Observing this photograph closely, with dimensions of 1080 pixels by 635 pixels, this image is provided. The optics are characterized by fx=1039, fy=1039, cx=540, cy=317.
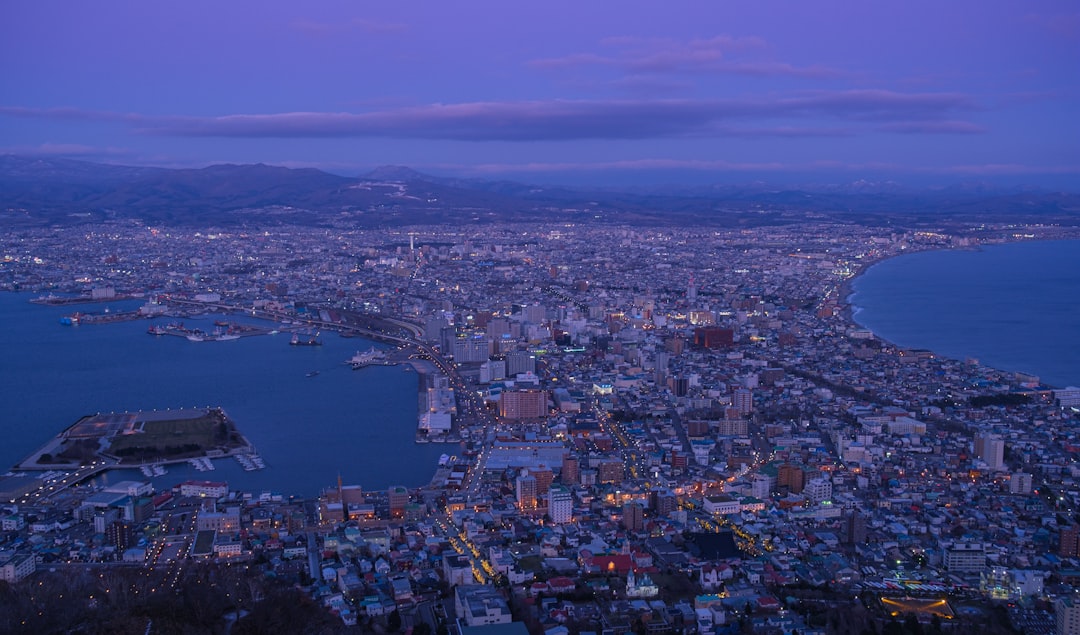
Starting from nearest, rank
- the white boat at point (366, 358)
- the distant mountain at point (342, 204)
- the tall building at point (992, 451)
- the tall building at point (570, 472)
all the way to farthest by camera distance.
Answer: the tall building at point (570, 472)
the tall building at point (992, 451)
the white boat at point (366, 358)
the distant mountain at point (342, 204)

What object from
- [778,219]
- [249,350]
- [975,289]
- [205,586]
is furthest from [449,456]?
[778,219]

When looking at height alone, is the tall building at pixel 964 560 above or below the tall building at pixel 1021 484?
below

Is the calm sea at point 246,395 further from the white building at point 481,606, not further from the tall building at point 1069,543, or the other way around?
the tall building at point 1069,543

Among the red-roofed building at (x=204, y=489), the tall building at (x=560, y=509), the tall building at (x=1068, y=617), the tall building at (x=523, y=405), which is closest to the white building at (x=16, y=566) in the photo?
the red-roofed building at (x=204, y=489)

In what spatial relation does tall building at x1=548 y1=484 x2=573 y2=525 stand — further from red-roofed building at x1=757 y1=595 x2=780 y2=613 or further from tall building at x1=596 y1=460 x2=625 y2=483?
red-roofed building at x1=757 y1=595 x2=780 y2=613

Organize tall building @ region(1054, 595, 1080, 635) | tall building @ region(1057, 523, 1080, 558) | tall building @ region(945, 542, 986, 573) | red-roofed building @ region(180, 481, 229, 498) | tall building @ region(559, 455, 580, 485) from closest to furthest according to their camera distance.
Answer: tall building @ region(1054, 595, 1080, 635) < tall building @ region(945, 542, 986, 573) < tall building @ region(1057, 523, 1080, 558) < red-roofed building @ region(180, 481, 229, 498) < tall building @ region(559, 455, 580, 485)

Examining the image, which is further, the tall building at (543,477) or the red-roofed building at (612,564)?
the tall building at (543,477)

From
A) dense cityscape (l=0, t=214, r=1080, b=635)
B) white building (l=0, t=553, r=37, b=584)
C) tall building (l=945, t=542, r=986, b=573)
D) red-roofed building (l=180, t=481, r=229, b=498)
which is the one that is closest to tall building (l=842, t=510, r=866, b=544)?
dense cityscape (l=0, t=214, r=1080, b=635)
